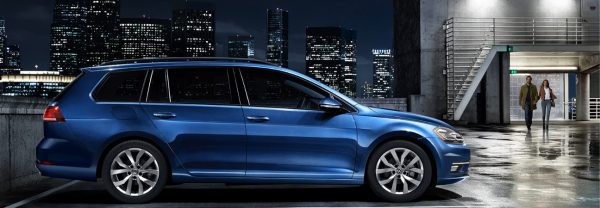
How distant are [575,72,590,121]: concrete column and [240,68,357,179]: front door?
2900cm

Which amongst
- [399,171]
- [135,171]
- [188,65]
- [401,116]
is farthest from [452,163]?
[135,171]

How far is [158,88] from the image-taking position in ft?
24.1

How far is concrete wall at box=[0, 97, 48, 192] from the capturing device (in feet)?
27.8

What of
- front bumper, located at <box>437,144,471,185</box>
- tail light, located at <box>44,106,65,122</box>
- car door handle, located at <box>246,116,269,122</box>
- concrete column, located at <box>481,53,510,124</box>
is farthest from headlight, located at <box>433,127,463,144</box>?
concrete column, located at <box>481,53,510,124</box>

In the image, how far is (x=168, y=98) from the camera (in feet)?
24.0

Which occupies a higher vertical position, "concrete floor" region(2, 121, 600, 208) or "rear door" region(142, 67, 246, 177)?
"rear door" region(142, 67, 246, 177)

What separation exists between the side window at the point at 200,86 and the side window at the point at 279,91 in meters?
0.25

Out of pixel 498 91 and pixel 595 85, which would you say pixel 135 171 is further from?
pixel 595 85

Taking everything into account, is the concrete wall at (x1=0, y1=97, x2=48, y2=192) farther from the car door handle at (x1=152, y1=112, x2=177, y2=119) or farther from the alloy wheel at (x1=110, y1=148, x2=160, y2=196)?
the car door handle at (x1=152, y1=112, x2=177, y2=119)

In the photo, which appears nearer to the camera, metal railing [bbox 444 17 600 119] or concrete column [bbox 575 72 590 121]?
metal railing [bbox 444 17 600 119]

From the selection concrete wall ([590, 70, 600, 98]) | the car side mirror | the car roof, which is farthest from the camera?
concrete wall ([590, 70, 600, 98])

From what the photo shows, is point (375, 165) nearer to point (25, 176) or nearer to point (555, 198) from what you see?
point (555, 198)

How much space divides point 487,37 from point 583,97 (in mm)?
7032

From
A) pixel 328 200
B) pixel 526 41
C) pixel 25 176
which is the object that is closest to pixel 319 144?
pixel 328 200
